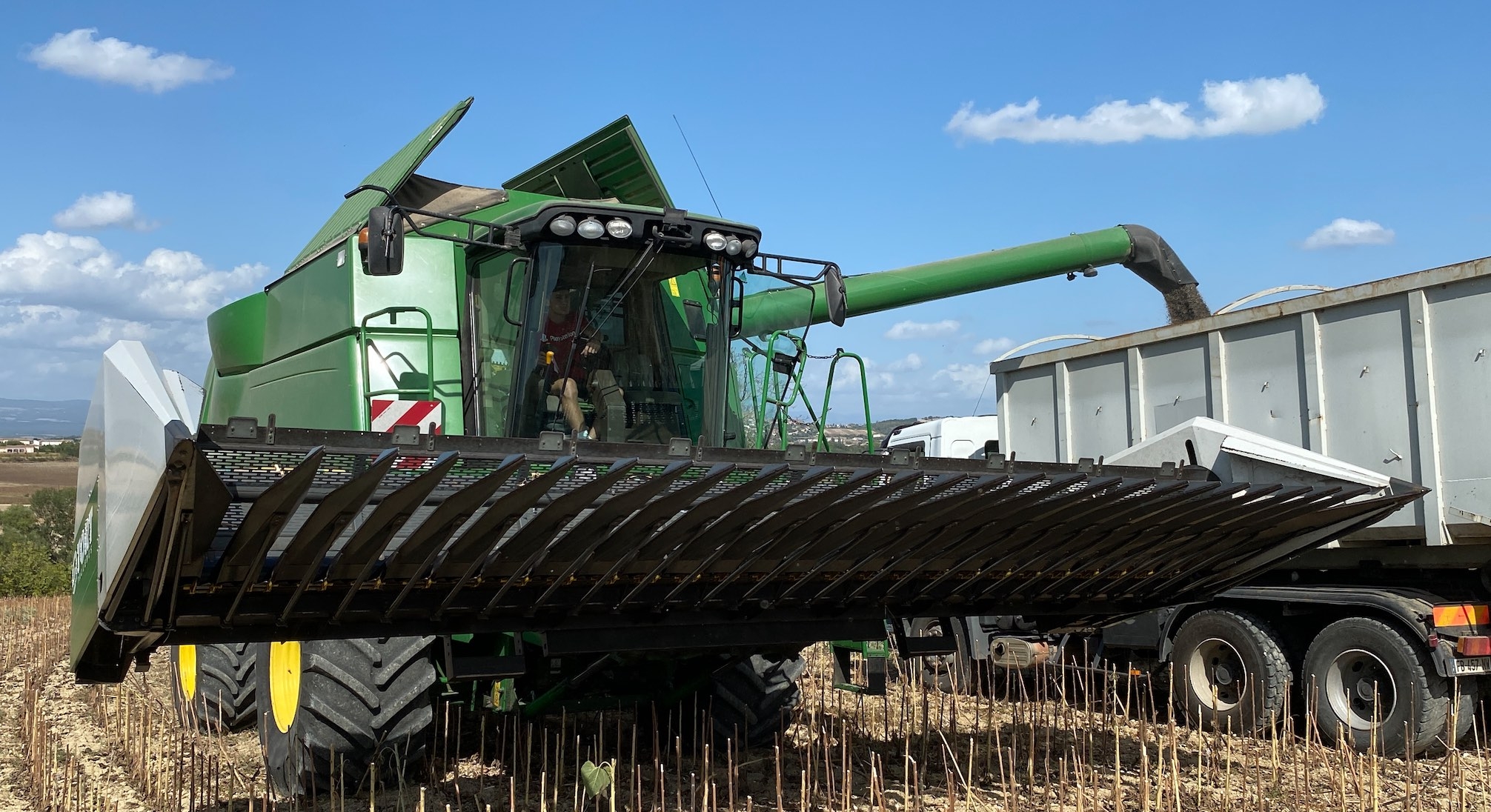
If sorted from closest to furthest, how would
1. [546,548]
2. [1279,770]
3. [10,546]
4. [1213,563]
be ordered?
[546,548] < [1213,563] < [1279,770] < [10,546]

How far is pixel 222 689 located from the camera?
263 inches

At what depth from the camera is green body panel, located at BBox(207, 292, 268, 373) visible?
6.02 meters

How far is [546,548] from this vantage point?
133 inches

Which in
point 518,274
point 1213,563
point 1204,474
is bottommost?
point 1213,563

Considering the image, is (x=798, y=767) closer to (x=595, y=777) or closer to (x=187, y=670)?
(x=595, y=777)

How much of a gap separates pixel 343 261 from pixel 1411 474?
523cm

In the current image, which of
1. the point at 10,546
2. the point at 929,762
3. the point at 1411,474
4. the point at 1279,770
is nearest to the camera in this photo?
the point at 1279,770

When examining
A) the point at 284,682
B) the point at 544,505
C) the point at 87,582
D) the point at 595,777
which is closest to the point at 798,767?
the point at 595,777

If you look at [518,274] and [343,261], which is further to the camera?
[343,261]

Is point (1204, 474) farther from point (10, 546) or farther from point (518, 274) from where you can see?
point (10, 546)

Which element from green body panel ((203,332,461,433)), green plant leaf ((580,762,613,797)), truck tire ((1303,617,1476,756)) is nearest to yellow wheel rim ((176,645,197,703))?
green body panel ((203,332,461,433))

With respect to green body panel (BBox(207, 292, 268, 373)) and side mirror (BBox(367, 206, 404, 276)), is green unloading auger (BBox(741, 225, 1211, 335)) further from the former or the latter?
side mirror (BBox(367, 206, 404, 276))

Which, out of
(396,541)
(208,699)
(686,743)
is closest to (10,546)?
(208,699)

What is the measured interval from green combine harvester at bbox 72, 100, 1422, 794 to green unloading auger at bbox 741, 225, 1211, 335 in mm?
3581
